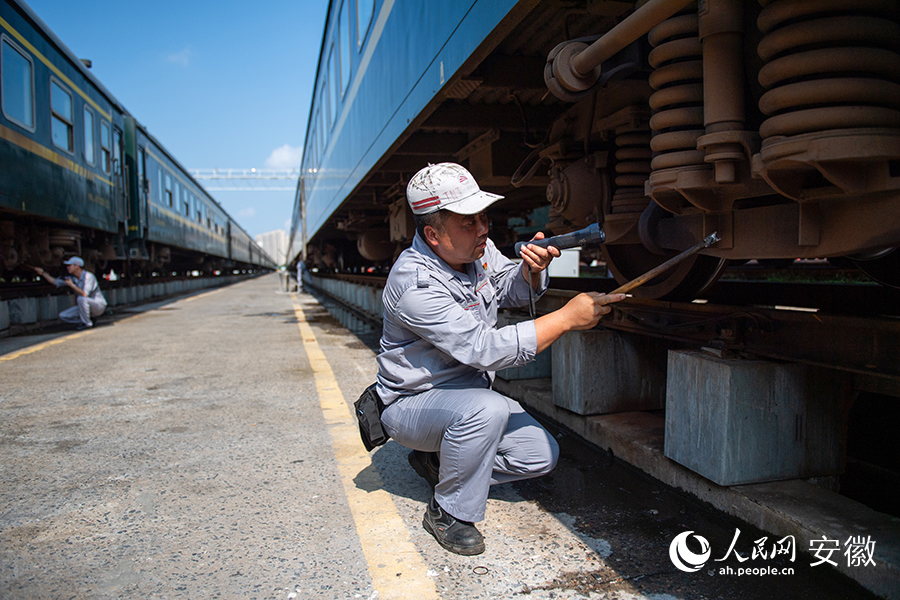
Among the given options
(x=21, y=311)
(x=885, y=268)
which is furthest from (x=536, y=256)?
(x=21, y=311)

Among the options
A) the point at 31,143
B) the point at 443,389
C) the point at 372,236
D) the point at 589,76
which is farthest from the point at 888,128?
the point at 372,236

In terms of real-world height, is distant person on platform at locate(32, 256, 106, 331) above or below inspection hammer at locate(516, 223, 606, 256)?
below

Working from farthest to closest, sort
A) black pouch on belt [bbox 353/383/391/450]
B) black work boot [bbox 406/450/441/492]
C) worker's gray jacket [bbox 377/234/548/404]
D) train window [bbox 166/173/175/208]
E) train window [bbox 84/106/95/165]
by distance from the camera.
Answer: train window [bbox 166/173/175/208]
train window [bbox 84/106/95/165]
black work boot [bbox 406/450/441/492]
black pouch on belt [bbox 353/383/391/450]
worker's gray jacket [bbox 377/234/548/404]

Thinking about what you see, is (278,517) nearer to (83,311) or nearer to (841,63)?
(841,63)

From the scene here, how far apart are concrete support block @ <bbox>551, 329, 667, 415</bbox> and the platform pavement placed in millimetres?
295

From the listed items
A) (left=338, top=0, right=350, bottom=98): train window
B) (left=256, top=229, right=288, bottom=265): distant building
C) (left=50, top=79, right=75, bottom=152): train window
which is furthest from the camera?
(left=256, top=229, right=288, bottom=265): distant building

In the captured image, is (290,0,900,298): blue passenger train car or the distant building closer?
(290,0,900,298): blue passenger train car

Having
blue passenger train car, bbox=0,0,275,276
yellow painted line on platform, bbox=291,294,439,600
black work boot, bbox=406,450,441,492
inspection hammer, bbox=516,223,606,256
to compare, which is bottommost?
yellow painted line on platform, bbox=291,294,439,600

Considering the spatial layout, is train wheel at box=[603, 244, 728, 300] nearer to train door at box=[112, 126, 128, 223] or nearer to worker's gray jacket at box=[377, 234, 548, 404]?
worker's gray jacket at box=[377, 234, 548, 404]

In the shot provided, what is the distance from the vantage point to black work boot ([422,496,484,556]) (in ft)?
7.11

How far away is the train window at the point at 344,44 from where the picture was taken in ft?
24.9

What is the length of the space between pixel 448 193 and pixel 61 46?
9.38 metres

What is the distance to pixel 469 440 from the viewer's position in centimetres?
222

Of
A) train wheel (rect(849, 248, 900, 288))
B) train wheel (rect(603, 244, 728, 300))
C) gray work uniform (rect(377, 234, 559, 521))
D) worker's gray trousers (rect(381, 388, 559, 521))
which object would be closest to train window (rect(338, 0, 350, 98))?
train wheel (rect(603, 244, 728, 300))
